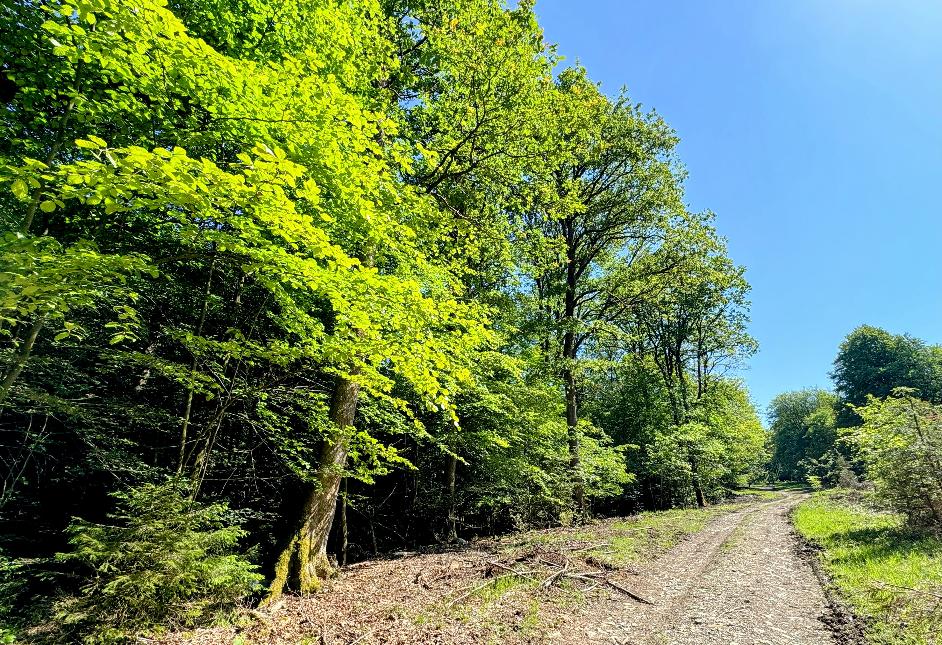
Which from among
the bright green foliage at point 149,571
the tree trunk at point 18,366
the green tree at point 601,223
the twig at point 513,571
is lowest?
the twig at point 513,571

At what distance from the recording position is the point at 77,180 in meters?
2.62

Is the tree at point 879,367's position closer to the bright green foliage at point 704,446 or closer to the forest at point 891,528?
the bright green foliage at point 704,446

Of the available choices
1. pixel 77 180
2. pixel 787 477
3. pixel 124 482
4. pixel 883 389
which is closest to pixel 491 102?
pixel 77 180

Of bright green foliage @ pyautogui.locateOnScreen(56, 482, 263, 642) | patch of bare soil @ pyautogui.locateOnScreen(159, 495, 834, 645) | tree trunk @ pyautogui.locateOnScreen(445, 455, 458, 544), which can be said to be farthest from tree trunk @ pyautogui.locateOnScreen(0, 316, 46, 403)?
tree trunk @ pyautogui.locateOnScreen(445, 455, 458, 544)

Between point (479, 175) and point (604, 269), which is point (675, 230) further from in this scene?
point (479, 175)

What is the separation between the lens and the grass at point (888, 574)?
5047 mm

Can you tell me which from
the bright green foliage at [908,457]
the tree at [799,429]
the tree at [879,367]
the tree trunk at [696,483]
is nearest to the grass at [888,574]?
the bright green foliage at [908,457]

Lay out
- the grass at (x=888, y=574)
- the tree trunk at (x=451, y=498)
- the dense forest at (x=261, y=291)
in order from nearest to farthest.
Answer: the dense forest at (x=261, y=291) < the grass at (x=888, y=574) < the tree trunk at (x=451, y=498)

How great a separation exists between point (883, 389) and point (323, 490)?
8014cm

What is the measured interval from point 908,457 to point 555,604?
36.1 ft

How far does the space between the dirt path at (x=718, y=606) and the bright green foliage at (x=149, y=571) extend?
478 centimetres

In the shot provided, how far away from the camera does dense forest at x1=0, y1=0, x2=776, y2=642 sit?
383 centimetres

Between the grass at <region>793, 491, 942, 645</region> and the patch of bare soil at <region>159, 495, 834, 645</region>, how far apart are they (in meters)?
0.56

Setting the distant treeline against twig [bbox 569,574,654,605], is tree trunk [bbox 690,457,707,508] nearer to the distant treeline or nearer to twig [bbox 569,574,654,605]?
the distant treeline
